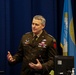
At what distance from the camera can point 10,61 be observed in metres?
3.51

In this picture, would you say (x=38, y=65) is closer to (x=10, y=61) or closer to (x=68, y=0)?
(x=10, y=61)

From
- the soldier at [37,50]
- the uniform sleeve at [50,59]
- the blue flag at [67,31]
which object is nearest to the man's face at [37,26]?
the soldier at [37,50]

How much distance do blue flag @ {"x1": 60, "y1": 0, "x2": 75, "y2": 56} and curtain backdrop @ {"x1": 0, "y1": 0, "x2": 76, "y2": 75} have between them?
0.31 metres

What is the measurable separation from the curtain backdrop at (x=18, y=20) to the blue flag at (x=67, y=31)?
31cm

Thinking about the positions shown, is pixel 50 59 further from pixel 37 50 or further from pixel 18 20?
pixel 18 20

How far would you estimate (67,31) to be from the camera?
4.22 metres

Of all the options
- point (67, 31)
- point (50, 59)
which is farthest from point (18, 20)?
point (50, 59)

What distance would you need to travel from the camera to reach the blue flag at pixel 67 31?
4.22 m

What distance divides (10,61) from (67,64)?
1056mm

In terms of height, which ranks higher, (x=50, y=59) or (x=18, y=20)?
(x=18, y=20)

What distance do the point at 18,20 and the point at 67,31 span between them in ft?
2.86

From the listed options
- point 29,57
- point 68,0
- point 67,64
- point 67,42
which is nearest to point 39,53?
point 29,57

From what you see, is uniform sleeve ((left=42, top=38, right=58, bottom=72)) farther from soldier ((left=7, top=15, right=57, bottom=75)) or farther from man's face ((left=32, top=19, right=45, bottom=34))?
man's face ((left=32, top=19, right=45, bottom=34))

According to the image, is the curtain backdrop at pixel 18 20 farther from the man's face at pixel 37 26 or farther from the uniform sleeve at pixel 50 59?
the uniform sleeve at pixel 50 59
